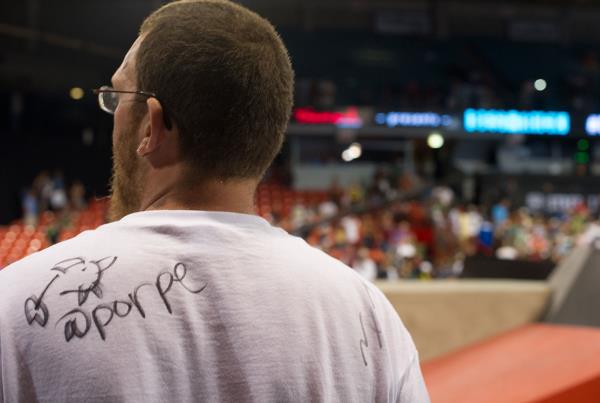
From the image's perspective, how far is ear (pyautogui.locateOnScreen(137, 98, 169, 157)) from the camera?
798 millimetres

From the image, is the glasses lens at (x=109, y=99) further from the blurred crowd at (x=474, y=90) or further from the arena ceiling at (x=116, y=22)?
the blurred crowd at (x=474, y=90)

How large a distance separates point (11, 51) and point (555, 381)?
1322 cm

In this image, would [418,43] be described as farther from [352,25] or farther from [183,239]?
[183,239]

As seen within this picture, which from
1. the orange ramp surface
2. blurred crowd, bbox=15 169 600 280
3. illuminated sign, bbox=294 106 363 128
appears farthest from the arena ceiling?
the orange ramp surface

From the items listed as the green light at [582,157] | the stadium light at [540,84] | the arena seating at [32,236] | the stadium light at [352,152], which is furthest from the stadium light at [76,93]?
the green light at [582,157]

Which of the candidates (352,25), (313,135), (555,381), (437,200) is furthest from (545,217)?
(555,381)

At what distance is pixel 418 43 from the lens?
689 inches

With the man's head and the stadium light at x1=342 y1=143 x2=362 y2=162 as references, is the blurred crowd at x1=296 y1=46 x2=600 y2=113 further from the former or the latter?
the man's head

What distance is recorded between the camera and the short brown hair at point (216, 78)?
0.79 meters

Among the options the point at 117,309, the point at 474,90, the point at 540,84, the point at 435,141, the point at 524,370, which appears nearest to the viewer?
the point at 117,309

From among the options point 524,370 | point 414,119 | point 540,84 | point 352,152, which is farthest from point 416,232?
point 524,370

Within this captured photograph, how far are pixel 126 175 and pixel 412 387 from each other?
1.29ft

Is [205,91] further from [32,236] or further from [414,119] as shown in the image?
[414,119]

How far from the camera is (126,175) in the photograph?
864 millimetres
